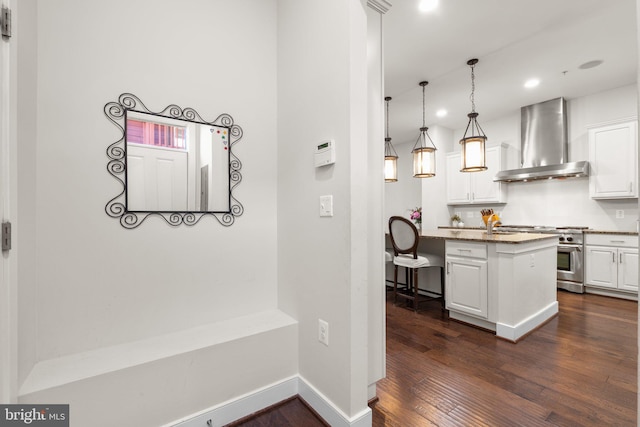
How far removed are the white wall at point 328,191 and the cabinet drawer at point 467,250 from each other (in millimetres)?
1704

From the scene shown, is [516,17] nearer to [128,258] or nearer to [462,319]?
[462,319]

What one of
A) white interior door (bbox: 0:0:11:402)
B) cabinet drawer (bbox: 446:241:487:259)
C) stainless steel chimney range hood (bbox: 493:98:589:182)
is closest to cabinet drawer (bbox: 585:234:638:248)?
stainless steel chimney range hood (bbox: 493:98:589:182)

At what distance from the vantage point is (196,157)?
5.47ft

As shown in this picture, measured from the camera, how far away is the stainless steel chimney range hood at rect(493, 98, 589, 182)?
4.41 m

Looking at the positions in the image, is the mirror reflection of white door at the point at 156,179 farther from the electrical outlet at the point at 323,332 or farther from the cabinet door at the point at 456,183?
the cabinet door at the point at 456,183

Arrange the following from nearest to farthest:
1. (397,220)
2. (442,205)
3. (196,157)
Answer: (196,157) → (397,220) → (442,205)

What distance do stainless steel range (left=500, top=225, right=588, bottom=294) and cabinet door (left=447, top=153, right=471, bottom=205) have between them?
1.65 m

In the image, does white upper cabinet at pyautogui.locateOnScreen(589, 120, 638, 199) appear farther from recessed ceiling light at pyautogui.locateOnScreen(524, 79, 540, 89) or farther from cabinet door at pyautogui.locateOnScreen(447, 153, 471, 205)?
cabinet door at pyautogui.locateOnScreen(447, 153, 471, 205)

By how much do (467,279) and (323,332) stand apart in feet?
6.25

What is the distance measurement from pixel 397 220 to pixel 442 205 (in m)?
3.15

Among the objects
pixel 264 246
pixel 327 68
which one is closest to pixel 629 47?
pixel 327 68

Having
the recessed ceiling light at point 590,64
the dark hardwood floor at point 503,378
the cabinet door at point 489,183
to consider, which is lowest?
the dark hardwood floor at point 503,378

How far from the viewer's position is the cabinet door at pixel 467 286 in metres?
2.64

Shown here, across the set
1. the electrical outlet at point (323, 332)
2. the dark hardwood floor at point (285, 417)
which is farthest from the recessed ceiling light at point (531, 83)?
the dark hardwood floor at point (285, 417)
